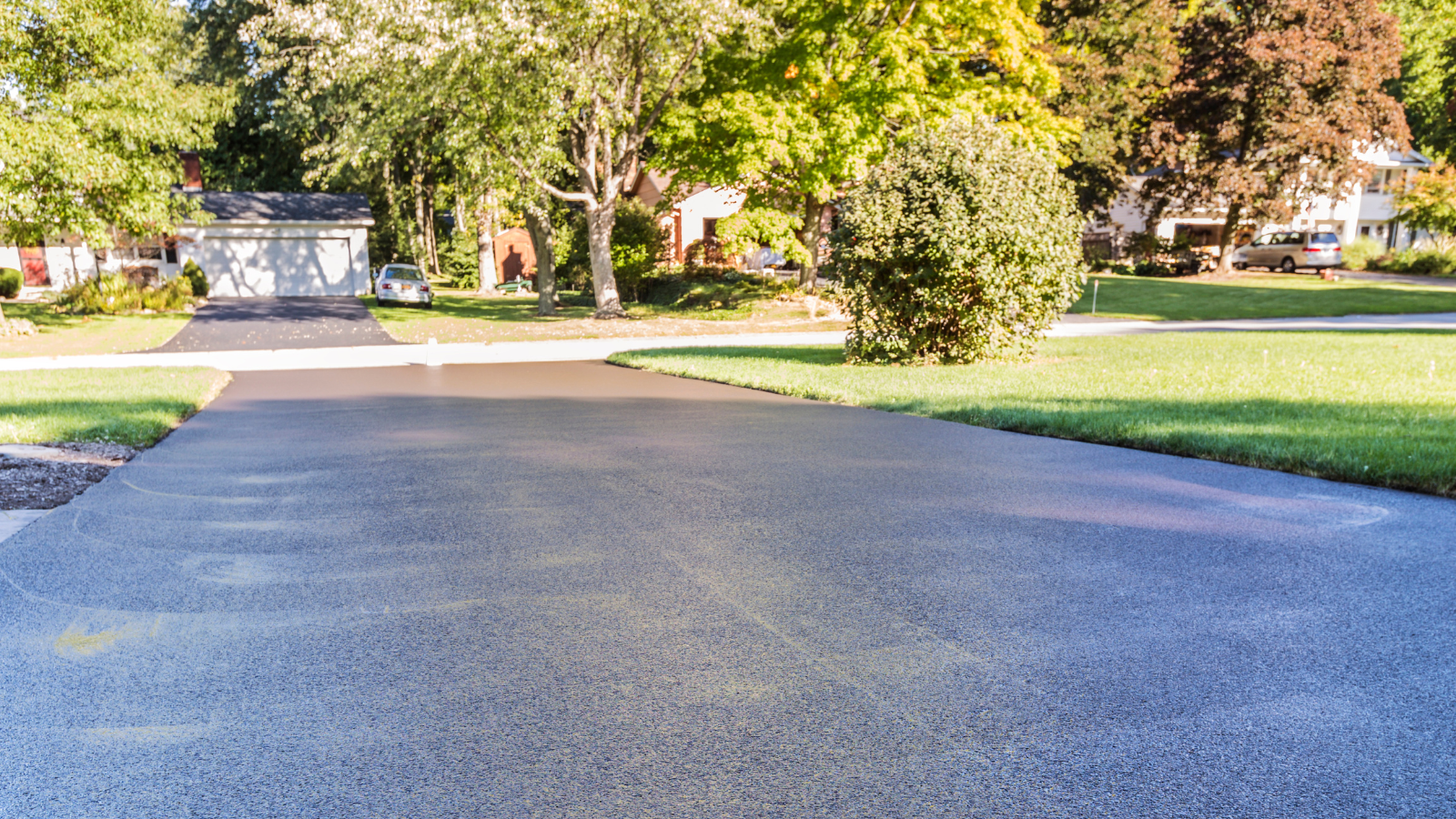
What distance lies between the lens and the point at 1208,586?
16.3 feet

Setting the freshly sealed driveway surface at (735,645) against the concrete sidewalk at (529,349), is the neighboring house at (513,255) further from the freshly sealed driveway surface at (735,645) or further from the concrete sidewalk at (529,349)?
the freshly sealed driveway surface at (735,645)

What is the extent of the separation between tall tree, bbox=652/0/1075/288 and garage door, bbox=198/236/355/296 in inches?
768

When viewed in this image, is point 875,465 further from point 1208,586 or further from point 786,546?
point 1208,586

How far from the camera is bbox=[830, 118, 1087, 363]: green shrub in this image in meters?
14.5

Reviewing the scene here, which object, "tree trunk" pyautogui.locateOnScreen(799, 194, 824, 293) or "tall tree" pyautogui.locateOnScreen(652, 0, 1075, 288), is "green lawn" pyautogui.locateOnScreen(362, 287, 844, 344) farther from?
"tall tree" pyautogui.locateOnScreen(652, 0, 1075, 288)

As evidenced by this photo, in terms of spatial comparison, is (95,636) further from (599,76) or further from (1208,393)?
(599,76)

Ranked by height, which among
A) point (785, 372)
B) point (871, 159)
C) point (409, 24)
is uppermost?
point (409, 24)

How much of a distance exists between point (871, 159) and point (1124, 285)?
1403 cm

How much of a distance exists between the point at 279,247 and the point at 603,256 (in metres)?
19.4

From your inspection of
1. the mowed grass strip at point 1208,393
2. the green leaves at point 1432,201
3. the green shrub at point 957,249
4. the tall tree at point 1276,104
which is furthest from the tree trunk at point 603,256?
the green leaves at point 1432,201

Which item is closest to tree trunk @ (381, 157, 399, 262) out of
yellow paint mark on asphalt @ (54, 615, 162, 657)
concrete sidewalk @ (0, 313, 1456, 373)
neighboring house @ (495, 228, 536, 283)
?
neighboring house @ (495, 228, 536, 283)

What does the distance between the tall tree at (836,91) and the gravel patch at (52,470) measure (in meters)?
18.1

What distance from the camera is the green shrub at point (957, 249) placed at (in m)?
14.5

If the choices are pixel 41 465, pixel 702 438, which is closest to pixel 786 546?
pixel 702 438
